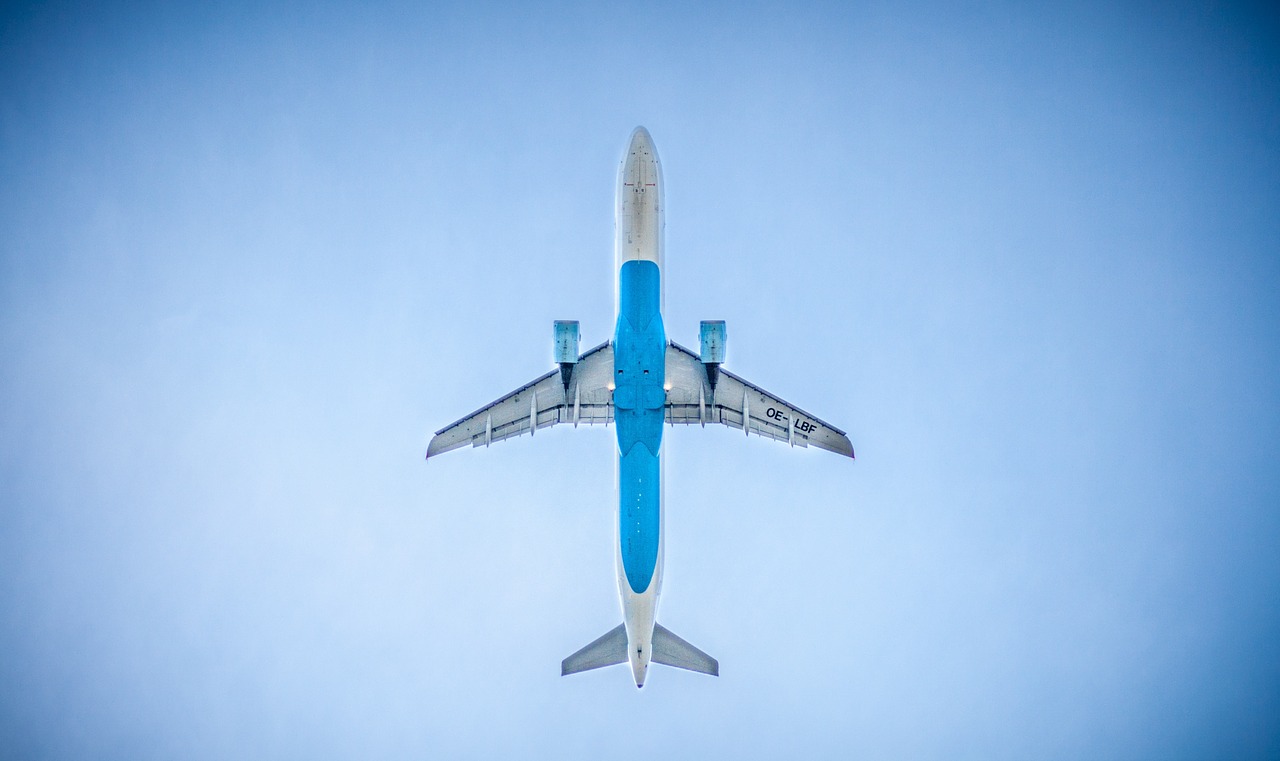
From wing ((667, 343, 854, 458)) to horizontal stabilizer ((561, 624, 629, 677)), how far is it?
1201 centimetres

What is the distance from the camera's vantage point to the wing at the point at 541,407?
36.9 metres

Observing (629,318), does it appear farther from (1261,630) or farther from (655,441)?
(1261,630)

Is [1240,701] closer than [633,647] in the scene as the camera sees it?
No

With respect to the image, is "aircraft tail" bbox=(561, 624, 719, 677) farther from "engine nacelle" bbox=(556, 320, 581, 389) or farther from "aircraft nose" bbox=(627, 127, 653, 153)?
"aircraft nose" bbox=(627, 127, 653, 153)

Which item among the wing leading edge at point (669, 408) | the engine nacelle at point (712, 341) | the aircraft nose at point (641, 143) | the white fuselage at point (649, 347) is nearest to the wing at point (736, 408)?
the wing leading edge at point (669, 408)

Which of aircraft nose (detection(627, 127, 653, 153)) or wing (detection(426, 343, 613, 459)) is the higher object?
aircraft nose (detection(627, 127, 653, 153))

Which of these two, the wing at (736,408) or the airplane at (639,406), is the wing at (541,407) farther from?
the wing at (736,408)

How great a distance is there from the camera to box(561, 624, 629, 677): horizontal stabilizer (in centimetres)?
3853

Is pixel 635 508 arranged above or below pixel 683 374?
below

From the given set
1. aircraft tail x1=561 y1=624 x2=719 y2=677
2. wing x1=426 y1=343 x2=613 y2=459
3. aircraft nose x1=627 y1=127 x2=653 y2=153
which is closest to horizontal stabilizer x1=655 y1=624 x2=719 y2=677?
aircraft tail x1=561 y1=624 x2=719 y2=677

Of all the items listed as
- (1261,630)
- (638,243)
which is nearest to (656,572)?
(638,243)

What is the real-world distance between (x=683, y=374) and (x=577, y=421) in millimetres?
6019

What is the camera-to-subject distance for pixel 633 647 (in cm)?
3538

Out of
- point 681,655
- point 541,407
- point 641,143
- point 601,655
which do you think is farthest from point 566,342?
point 681,655
